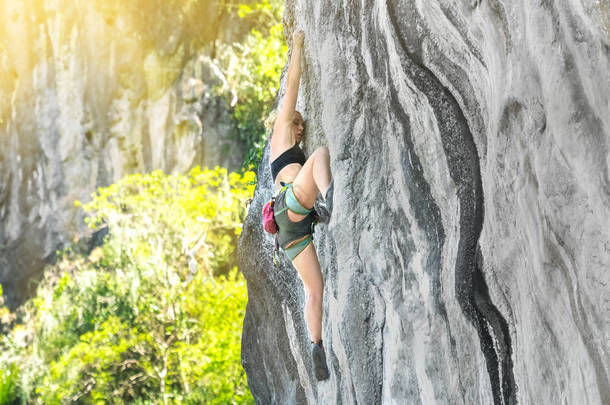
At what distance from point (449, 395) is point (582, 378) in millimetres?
786

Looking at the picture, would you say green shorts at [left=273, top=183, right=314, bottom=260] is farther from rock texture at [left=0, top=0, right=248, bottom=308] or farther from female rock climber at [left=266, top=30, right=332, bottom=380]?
rock texture at [left=0, top=0, right=248, bottom=308]

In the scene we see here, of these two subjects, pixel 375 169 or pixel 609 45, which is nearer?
pixel 609 45

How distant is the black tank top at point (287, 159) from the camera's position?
13.9 ft

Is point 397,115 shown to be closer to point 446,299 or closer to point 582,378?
point 446,299

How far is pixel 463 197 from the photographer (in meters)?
2.81

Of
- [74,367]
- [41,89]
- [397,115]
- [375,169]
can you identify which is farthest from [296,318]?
[41,89]

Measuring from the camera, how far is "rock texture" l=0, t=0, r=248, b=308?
17391mm

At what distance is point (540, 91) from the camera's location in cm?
225

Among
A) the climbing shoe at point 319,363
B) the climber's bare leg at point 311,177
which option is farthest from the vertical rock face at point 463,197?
the climber's bare leg at point 311,177

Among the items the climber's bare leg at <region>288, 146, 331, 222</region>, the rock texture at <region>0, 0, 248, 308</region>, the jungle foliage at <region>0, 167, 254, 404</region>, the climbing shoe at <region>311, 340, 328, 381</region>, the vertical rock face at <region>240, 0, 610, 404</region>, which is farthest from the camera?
the rock texture at <region>0, 0, 248, 308</region>

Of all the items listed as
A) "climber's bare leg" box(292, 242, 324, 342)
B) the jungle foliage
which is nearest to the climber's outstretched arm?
"climber's bare leg" box(292, 242, 324, 342)

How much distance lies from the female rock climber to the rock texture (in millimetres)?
12867

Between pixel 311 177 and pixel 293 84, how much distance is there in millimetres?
665

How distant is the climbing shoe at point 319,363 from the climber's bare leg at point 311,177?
922mm
